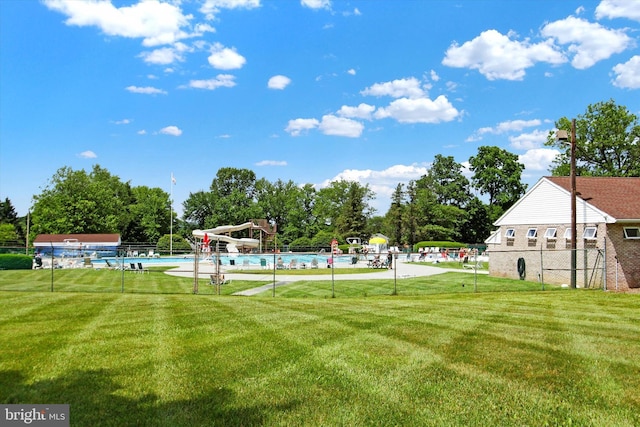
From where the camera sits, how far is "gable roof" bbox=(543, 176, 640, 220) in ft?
70.9

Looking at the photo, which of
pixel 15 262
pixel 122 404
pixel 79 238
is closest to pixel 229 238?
pixel 79 238

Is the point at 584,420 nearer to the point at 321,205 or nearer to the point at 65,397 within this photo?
the point at 65,397

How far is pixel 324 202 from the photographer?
95.0 m

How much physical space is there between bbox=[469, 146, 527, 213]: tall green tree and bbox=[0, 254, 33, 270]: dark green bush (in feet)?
203

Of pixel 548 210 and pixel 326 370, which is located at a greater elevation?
pixel 548 210

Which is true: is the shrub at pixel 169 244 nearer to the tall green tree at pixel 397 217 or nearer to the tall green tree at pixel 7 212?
the tall green tree at pixel 397 217

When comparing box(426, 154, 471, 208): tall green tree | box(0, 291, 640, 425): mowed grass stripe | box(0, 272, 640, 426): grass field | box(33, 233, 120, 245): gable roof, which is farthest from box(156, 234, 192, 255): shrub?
box(0, 291, 640, 425): mowed grass stripe

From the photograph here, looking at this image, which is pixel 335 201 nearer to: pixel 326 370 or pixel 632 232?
pixel 632 232

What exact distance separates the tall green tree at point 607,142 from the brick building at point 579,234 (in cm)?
2269

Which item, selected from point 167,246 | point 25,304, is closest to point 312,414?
point 25,304

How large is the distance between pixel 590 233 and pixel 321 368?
21.1 meters

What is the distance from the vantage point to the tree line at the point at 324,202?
47.1 meters

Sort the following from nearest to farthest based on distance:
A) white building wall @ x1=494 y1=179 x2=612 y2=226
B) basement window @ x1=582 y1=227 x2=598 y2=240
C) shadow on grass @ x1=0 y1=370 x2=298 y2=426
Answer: shadow on grass @ x1=0 y1=370 x2=298 y2=426, basement window @ x1=582 y1=227 x2=598 y2=240, white building wall @ x1=494 y1=179 x2=612 y2=226

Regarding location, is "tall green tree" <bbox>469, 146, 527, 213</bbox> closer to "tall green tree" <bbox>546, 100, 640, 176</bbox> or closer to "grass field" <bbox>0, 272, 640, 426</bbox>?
"tall green tree" <bbox>546, 100, 640, 176</bbox>
